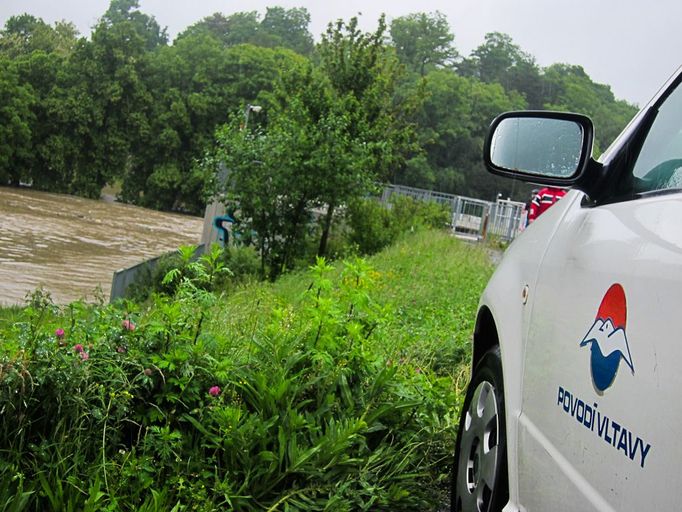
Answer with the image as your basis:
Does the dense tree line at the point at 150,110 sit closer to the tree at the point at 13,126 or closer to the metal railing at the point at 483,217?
the tree at the point at 13,126

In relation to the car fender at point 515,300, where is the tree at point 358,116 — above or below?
above

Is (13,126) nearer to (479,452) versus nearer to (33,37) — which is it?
(33,37)

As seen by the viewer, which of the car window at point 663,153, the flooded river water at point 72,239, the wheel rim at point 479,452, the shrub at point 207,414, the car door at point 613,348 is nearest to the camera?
the car door at point 613,348

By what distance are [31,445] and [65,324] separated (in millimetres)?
1044

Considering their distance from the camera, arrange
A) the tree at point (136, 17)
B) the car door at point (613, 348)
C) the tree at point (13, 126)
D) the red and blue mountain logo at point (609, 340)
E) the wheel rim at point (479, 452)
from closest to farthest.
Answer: the car door at point (613, 348), the red and blue mountain logo at point (609, 340), the wheel rim at point (479, 452), the tree at point (13, 126), the tree at point (136, 17)

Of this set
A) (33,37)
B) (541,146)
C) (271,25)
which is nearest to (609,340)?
(541,146)

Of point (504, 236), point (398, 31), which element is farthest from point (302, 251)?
point (398, 31)

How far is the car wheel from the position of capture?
279 centimetres

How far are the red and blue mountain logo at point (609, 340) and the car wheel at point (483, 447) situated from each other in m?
0.86

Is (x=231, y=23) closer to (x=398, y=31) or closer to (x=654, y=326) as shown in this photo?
(x=398, y=31)

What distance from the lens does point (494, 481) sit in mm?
2807

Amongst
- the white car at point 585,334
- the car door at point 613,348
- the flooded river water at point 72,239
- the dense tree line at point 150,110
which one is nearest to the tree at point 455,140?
the dense tree line at point 150,110

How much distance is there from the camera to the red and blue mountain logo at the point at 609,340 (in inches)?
72.4

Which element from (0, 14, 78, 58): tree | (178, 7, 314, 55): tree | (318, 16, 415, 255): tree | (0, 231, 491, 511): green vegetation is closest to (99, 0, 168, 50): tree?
(178, 7, 314, 55): tree
